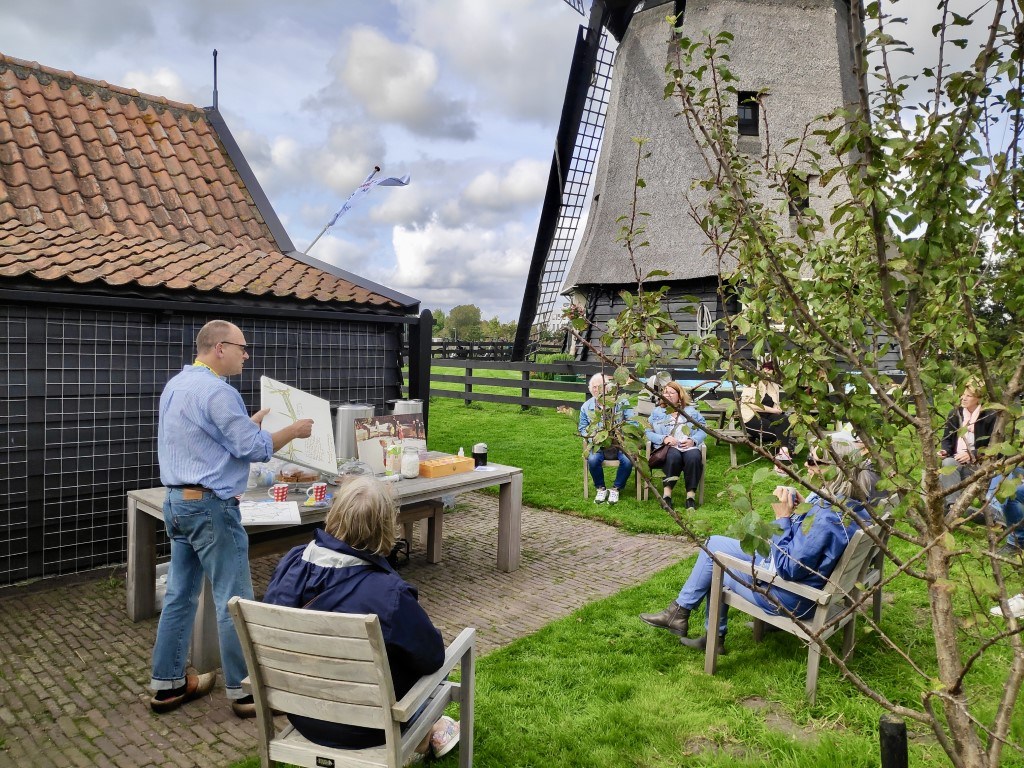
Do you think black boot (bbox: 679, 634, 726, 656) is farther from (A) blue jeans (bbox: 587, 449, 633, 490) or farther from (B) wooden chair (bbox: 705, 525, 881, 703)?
(A) blue jeans (bbox: 587, 449, 633, 490)

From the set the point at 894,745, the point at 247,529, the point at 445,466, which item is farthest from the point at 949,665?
the point at 445,466

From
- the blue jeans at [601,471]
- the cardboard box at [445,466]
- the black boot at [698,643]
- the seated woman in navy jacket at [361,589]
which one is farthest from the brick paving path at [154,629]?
the seated woman in navy jacket at [361,589]

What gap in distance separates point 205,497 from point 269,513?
0.68 m

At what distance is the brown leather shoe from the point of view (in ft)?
11.5

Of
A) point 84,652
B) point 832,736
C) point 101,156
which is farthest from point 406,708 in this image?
point 101,156

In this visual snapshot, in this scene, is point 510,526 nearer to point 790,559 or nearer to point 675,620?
point 675,620

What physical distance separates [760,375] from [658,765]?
78.7 inches

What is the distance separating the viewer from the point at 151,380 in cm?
574

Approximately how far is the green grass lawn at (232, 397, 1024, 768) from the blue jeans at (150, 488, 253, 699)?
126 centimetres

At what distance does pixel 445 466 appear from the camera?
5.39 m

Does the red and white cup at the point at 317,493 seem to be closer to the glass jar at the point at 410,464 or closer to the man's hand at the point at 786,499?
the glass jar at the point at 410,464

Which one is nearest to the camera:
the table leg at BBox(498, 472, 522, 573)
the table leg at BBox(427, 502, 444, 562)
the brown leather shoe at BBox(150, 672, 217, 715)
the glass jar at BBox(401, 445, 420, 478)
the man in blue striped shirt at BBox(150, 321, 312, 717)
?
the man in blue striped shirt at BBox(150, 321, 312, 717)

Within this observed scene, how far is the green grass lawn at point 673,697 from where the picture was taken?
10.4ft

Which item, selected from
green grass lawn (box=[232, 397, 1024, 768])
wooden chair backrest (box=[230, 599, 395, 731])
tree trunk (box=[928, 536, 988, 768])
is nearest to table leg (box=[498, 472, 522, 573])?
green grass lawn (box=[232, 397, 1024, 768])
